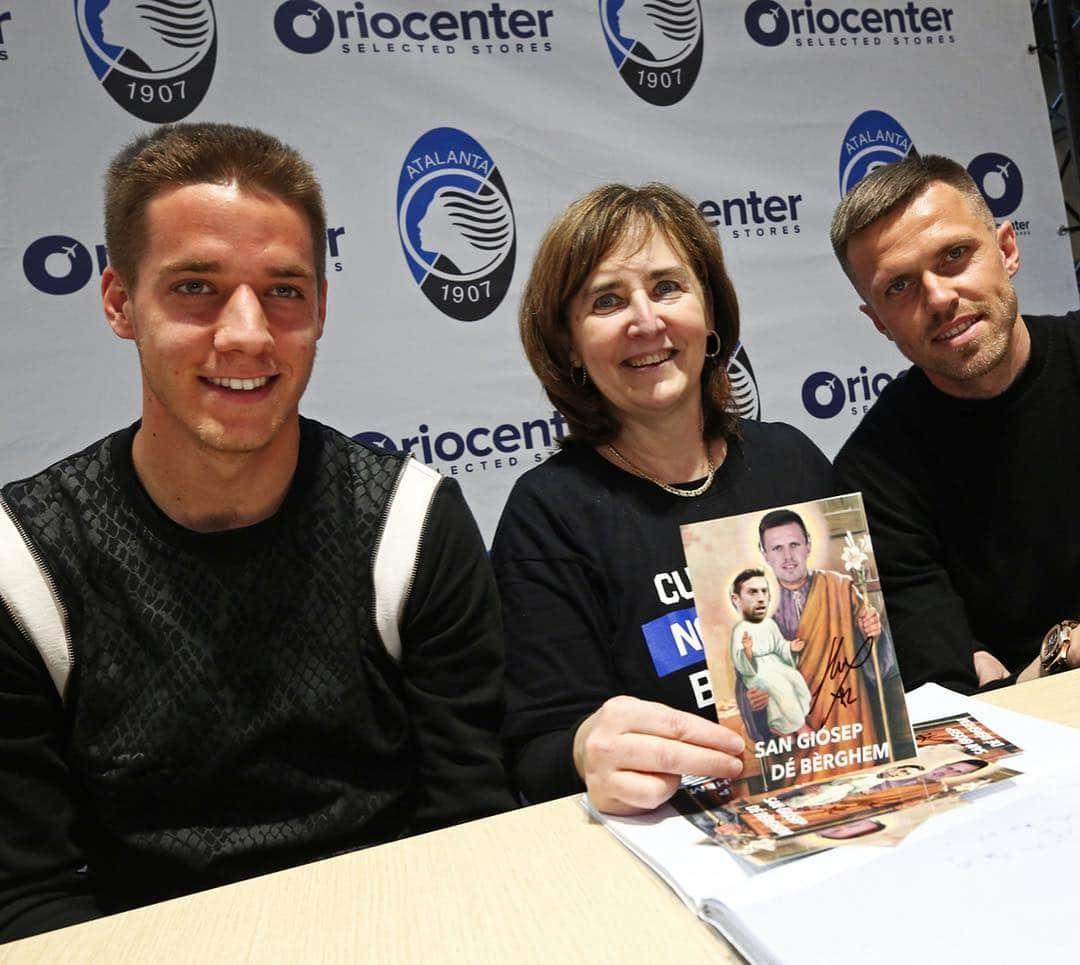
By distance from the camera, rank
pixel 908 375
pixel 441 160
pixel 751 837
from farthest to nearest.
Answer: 1. pixel 441 160
2. pixel 908 375
3. pixel 751 837

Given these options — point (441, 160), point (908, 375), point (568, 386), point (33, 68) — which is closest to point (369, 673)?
point (568, 386)

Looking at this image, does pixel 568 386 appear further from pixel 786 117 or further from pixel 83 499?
pixel 786 117

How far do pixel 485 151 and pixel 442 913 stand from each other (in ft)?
7.78

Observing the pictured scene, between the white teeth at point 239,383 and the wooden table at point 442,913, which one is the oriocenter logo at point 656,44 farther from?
the wooden table at point 442,913

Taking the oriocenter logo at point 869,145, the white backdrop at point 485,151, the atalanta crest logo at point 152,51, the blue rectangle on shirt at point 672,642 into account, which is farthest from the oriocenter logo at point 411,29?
the blue rectangle on shirt at point 672,642

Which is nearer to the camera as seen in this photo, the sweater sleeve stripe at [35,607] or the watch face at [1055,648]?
the sweater sleeve stripe at [35,607]

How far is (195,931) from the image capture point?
665 millimetres

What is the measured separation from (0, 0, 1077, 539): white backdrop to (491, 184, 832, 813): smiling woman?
1.12m

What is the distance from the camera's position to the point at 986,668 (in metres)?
1.35

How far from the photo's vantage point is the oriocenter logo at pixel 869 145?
2947 mm

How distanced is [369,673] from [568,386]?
60 centimetres

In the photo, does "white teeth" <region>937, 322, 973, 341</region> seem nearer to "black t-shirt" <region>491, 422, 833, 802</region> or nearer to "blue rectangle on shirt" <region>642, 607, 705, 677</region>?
"black t-shirt" <region>491, 422, 833, 802</region>

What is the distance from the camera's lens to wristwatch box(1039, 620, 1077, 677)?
3.79 ft

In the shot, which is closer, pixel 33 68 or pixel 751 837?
pixel 751 837
